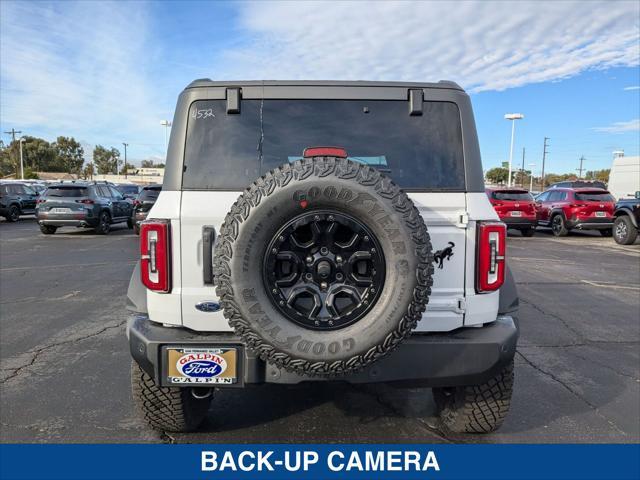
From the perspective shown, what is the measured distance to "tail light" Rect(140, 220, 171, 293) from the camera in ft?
7.83

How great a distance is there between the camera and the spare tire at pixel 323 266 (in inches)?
81.4

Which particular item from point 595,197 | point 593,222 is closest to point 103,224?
point 593,222

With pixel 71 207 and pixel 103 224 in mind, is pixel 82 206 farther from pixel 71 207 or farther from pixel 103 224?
pixel 103 224

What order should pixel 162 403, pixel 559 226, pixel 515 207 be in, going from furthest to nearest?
pixel 559 226 < pixel 515 207 < pixel 162 403

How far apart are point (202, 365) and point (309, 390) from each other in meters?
1.45

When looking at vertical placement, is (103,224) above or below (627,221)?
below

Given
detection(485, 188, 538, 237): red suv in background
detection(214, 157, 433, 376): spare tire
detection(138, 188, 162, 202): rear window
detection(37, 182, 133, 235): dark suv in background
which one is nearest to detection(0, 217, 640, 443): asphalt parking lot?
detection(214, 157, 433, 376): spare tire

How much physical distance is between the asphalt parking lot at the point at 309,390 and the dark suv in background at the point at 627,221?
7041mm

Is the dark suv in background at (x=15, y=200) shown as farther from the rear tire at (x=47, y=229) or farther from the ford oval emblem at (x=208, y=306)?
the ford oval emblem at (x=208, y=306)

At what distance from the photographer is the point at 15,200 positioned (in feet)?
65.2

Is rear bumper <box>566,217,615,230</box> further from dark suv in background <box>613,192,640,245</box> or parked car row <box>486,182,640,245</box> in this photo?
dark suv in background <box>613,192,640,245</box>

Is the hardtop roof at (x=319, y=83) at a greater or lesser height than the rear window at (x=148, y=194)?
greater

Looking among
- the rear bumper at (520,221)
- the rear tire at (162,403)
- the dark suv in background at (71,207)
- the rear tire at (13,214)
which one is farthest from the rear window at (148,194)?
the rear tire at (162,403)

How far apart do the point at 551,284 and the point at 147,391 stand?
Answer: 7.12 meters
